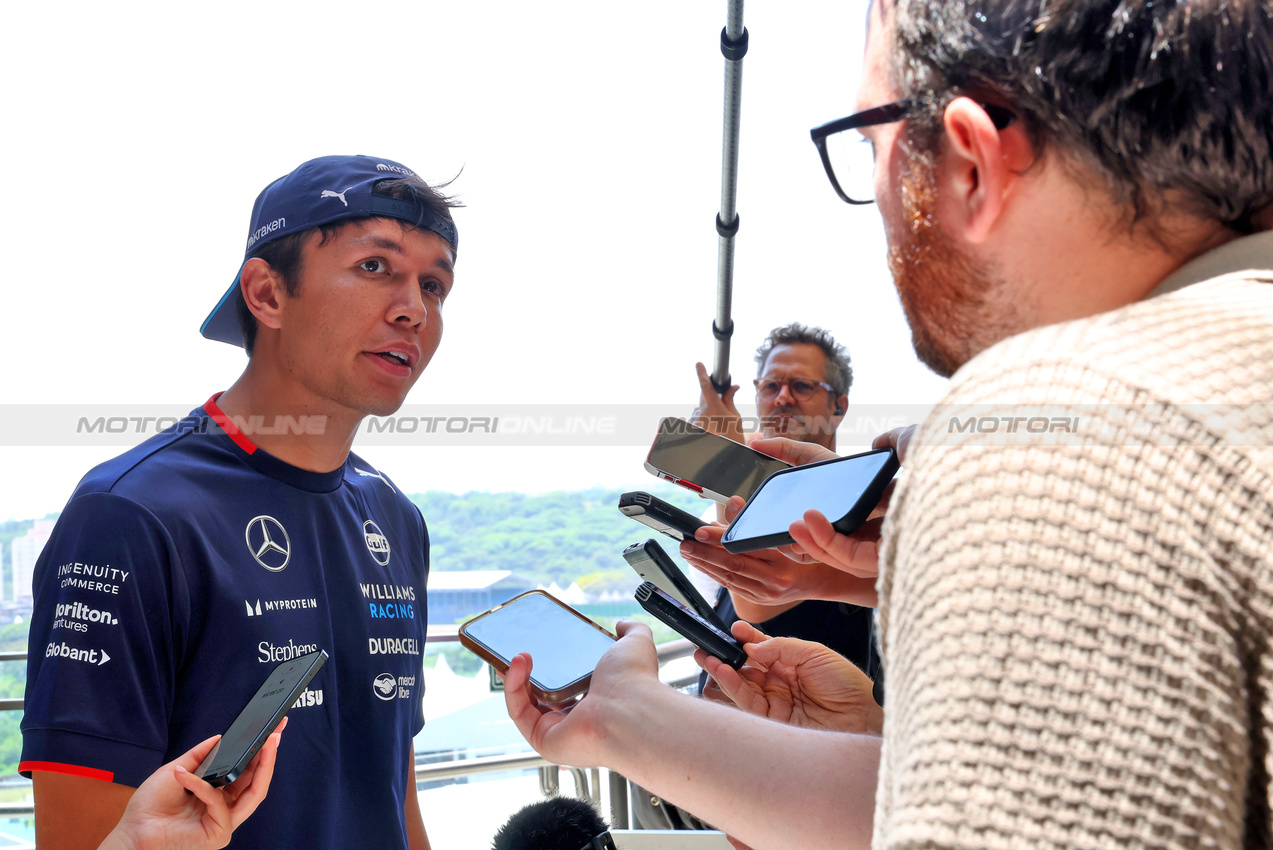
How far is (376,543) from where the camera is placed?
1.64m

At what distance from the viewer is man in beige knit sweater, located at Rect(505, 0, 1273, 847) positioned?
0.42 m

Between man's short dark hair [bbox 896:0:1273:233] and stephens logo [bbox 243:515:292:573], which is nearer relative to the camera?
man's short dark hair [bbox 896:0:1273:233]

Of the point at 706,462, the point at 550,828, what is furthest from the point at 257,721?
the point at 706,462

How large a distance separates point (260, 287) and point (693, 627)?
111cm

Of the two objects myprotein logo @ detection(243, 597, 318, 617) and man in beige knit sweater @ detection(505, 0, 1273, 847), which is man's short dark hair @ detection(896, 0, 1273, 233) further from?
myprotein logo @ detection(243, 597, 318, 617)

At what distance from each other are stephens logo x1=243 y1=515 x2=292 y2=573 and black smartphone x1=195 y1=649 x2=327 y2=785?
0.71 feet

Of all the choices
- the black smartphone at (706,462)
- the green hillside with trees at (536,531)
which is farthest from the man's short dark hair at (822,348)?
the green hillside with trees at (536,531)

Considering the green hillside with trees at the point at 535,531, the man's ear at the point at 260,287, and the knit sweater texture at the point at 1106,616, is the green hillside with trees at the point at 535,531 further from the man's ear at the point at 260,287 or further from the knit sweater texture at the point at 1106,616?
the knit sweater texture at the point at 1106,616

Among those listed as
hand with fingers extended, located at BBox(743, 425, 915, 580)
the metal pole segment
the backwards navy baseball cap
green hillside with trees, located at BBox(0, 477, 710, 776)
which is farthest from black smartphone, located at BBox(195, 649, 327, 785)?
green hillside with trees, located at BBox(0, 477, 710, 776)

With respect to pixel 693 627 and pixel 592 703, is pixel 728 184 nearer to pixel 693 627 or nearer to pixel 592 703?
pixel 693 627

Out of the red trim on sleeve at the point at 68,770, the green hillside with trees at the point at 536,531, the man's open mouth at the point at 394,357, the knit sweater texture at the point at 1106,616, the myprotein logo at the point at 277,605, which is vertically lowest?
the green hillside with trees at the point at 536,531

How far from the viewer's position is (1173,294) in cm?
52

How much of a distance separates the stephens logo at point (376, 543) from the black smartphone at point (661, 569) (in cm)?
48

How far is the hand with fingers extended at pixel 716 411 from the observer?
380 cm
